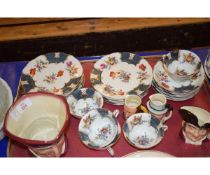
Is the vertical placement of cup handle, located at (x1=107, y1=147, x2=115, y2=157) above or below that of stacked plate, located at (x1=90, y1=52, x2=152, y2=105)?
below

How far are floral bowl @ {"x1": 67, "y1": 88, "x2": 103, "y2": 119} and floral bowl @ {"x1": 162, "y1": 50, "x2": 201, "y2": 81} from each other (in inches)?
16.6

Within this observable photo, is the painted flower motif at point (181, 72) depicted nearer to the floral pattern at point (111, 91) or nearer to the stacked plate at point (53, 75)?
the floral pattern at point (111, 91)

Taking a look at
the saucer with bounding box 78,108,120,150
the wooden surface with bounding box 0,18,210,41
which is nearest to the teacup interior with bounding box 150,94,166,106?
the saucer with bounding box 78,108,120,150

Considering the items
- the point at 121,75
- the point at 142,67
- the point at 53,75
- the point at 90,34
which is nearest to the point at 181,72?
the point at 142,67

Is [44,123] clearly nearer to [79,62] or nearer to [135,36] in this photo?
[79,62]

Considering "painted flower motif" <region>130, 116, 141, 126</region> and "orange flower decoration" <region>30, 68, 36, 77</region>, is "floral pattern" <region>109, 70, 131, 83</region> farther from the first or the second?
"orange flower decoration" <region>30, 68, 36, 77</region>

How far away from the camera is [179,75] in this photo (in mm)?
1533

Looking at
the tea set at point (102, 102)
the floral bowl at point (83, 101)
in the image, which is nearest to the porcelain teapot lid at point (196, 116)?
the tea set at point (102, 102)

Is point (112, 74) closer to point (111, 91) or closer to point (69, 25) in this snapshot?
point (111, 91)

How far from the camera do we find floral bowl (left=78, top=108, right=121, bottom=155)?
1.36 metres

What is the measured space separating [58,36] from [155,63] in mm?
927

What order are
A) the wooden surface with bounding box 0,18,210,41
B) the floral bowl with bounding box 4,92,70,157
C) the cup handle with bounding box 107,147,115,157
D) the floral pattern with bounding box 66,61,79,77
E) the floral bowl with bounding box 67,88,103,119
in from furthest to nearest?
the wooden surface with bounding box 0,18,210,41 < the floral pattern with bounding box 66,61,79,77 < the floral bowl with bounding box 67,88,103,119 < the cup handle with bounding box 107,147,115,157 < the floral bowl with bounding box 4,92,70,157

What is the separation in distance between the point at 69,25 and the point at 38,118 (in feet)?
3.83

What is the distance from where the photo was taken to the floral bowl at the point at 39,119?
1203 millimetres
